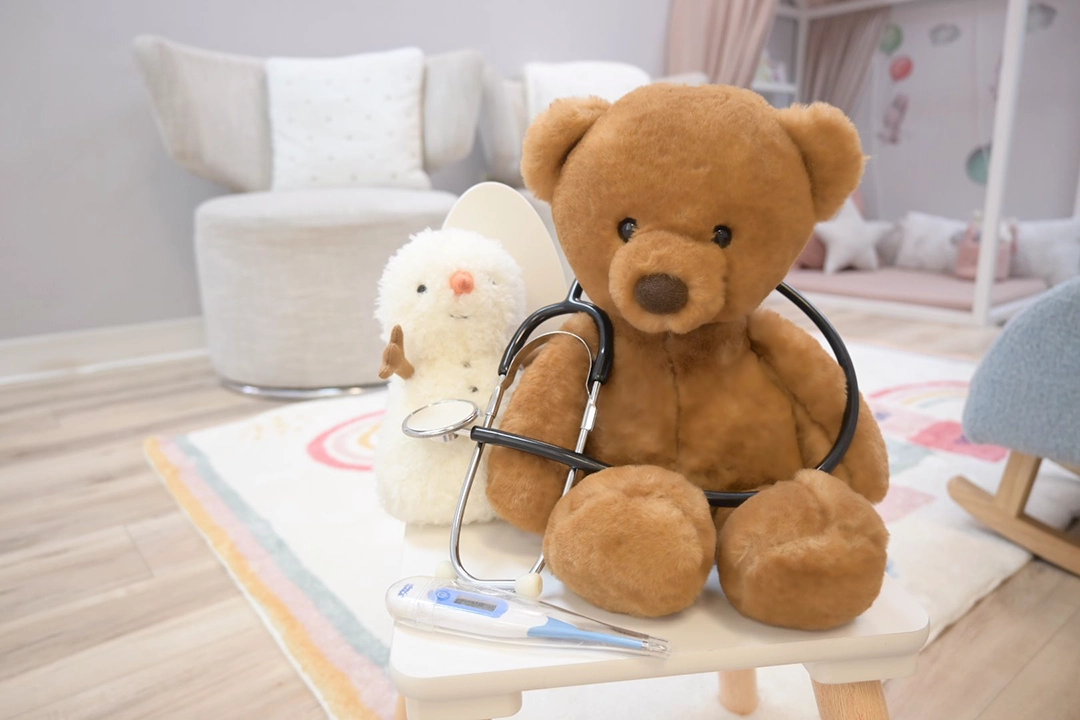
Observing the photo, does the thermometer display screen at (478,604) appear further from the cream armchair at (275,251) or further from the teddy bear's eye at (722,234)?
the cream armchair at (275,251)

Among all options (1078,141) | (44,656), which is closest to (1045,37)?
(1078,141)

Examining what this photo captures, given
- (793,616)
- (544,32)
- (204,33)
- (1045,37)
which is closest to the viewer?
(793,616)

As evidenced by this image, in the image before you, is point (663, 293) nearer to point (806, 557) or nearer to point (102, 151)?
point (806, 557)

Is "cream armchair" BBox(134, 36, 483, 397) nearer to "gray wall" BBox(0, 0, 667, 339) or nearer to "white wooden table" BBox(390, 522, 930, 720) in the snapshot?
"gray wall" BBox(0, 0, 667, 339)

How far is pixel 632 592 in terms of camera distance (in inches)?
15.6

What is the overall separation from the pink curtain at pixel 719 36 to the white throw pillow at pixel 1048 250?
1179mm

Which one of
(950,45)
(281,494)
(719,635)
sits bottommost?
(281,494)

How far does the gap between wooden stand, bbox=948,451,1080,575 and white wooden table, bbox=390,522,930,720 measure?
72cm

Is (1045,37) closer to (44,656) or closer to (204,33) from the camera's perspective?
(204,33)

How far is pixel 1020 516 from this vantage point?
1016mm

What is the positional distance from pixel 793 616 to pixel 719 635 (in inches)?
1.6

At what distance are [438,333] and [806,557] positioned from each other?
0.33 m

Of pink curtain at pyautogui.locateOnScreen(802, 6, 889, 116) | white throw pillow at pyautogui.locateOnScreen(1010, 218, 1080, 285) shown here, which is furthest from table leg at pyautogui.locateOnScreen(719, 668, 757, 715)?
pink curtain at pyautogui.locateOnScreen(802, 6, 889, 116)

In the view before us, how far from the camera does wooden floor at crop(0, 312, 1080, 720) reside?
75 centimetres
